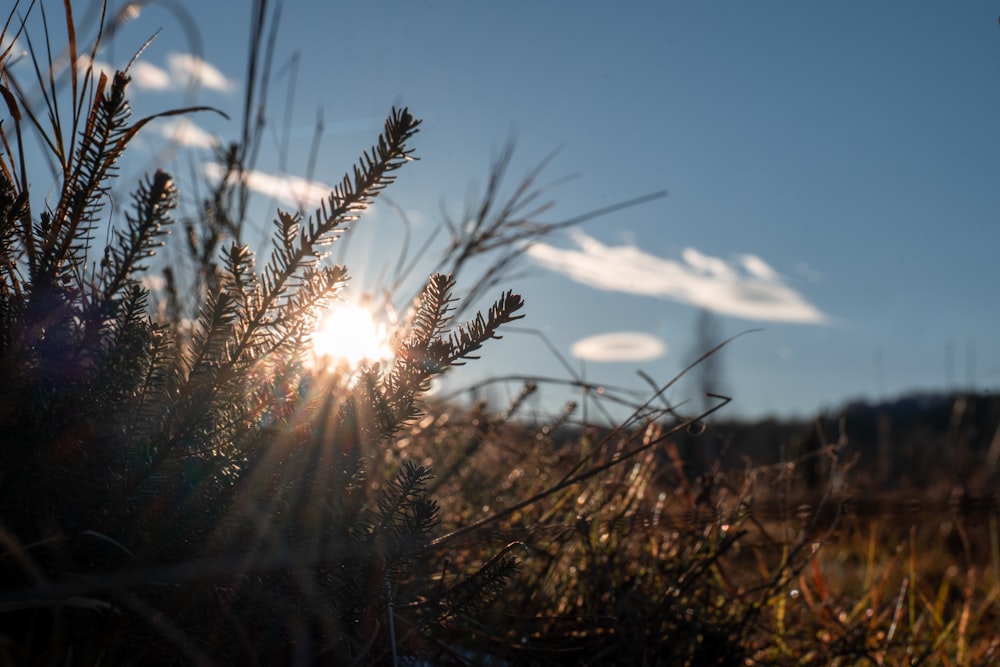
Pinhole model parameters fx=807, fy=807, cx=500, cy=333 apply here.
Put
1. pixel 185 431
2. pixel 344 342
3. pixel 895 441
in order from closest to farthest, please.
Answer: pixel 185 431
pixel 344 342
pixel 895 441

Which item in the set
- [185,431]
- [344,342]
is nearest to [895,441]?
[344,342]

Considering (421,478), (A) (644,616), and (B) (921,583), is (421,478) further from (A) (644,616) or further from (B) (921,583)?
(B) (921,583)

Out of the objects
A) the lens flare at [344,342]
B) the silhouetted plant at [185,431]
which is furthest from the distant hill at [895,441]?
the silhouetted plant at [185,431]

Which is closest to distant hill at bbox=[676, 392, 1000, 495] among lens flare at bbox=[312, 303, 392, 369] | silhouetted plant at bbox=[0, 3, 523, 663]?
lens flare at bbox=[312, 303, 392, 369]

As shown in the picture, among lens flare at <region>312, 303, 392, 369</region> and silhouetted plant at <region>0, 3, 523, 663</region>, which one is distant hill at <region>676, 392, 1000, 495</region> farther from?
silhouetted plant at <region>0, 3, 523, 663</region>

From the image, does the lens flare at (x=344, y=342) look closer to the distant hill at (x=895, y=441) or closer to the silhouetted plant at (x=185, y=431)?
the silhouetted plant at (x=185, y=431)

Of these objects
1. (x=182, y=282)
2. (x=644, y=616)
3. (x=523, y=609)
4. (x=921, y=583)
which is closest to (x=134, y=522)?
(x=523, y=609)

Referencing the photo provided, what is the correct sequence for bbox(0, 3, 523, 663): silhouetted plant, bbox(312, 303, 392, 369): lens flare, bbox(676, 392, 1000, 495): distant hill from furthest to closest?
bbox(676, 392, 1000, 495): distant hill < bbox(312, 303, 392, 369): lens flare < bbox(0, 3, 523, 663): silhouetted plant

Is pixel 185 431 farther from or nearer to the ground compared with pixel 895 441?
nearer to the ground

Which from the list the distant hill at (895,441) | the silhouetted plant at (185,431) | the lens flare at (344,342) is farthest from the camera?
the distant hill at (895,441)

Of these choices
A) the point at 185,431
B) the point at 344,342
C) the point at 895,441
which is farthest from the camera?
the point at 895,441

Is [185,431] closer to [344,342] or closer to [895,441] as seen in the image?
[344,342]

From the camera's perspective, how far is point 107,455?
1057mm

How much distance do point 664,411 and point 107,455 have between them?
1027 millimetres
